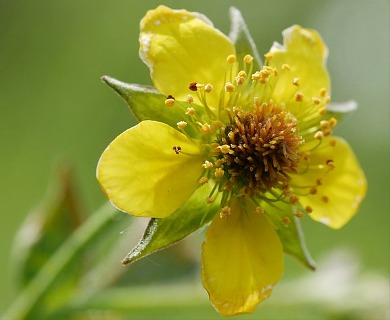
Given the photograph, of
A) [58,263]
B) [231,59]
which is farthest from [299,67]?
[58,263]

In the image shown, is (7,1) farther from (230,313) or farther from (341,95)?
(230,313)

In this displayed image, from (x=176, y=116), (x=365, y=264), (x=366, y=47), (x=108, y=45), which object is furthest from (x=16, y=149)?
(x=366, y=47)

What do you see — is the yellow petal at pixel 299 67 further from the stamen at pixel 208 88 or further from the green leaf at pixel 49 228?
the green leaf at pixel 49 228

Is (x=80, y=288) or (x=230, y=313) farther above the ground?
(x=230, y=313)

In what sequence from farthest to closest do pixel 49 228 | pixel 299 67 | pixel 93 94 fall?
1. pixel 93 94
2. pixel 49 228
3. pixel 299 67

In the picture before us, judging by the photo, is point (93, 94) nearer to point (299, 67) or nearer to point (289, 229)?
point (299, 67)

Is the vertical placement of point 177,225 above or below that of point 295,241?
above

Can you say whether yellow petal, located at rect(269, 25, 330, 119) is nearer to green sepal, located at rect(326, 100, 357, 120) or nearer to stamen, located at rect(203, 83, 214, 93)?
green sepal, located at rect(326, 100, 357, 120)
